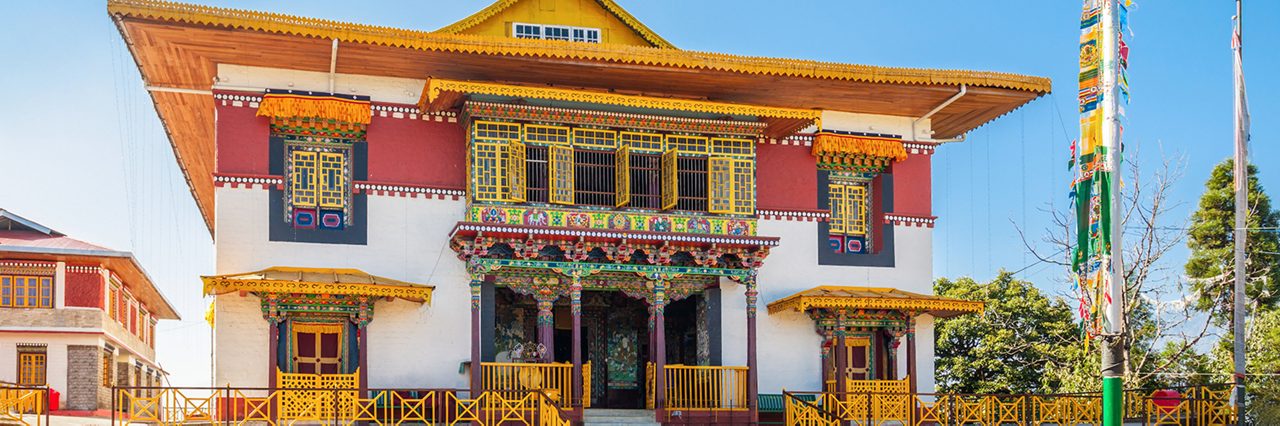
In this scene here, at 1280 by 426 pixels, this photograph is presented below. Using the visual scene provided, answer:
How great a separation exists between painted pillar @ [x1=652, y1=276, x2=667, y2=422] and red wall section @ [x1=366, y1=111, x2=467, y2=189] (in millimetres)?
3763

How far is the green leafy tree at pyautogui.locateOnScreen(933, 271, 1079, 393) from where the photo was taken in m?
38.7

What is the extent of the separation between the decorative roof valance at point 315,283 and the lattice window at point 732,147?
18.4 ft

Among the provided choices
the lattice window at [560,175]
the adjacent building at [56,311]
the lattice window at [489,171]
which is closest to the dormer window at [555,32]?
the lattice window at [560,175]

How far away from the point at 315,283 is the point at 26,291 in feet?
60.2

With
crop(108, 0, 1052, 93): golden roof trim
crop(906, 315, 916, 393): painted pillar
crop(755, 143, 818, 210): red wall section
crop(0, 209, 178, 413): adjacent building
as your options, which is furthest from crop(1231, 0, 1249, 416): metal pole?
crop(0, 209, 178, 413): adjacent building

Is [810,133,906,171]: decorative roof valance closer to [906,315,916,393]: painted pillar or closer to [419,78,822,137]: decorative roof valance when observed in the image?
[419,78,822,137]: decorative roof valance

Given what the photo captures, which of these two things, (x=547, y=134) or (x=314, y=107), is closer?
(x=314, y=107)

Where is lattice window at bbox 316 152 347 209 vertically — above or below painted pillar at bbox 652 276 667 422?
above

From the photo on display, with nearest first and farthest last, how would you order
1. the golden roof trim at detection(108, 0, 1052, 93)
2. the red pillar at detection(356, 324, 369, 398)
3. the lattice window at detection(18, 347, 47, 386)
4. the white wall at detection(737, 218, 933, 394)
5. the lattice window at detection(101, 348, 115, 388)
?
1. the golden roof trim at detection(108, 0, 1052, 93)
2. the red pillar at detection(356, 324, 369, 398)
3. the white wall at detection(737, 218, 933, 394)
4. the lattice window at detection(18, 347, 47, 386)
5. the lattice window at detection(101, 348, 115, 388)

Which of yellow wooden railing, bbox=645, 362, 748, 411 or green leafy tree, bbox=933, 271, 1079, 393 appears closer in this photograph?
yellow wooden railing, bbox=645, 362, 748, 411

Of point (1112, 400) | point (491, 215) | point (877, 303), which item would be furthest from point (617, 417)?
point (1112, 400)

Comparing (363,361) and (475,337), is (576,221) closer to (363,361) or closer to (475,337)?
(475,337)

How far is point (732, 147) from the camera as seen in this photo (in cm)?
2608

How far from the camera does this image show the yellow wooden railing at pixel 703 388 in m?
25.2
